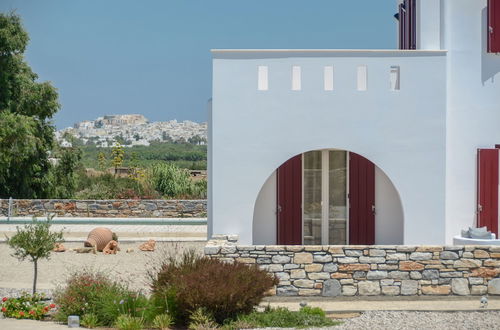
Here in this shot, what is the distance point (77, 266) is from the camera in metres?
16.5

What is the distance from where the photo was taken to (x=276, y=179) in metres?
14.8

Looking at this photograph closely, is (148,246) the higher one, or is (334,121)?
(334,121)

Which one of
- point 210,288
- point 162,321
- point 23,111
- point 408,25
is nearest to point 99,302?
point 162,321

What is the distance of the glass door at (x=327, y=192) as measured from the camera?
14.8 m

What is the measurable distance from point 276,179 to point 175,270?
4.31 metres

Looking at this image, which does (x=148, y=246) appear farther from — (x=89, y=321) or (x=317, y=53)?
(x=89, y=321)

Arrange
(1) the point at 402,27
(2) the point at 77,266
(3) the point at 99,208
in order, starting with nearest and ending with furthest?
(2) the point at 77,266 → (1) the point at 402,27 → (3) the point at 99,208

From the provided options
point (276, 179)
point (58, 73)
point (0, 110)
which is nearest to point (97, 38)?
point (58, 73)

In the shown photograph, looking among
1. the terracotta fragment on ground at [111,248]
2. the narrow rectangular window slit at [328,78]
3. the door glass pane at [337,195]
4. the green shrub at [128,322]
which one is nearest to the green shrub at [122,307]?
the green shrub at [128,322]

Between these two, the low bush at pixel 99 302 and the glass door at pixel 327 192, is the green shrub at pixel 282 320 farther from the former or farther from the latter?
the glass door at pixel 327 192

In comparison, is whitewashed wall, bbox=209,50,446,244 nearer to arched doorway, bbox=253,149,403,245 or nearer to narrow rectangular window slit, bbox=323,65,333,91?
narrow rectangular window slit, bbox=323,65,333,91

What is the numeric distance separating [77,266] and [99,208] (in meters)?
10.9

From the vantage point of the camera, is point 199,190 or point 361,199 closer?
point 361,199

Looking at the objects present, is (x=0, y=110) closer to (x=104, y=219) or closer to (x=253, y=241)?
(x=104, y=219)
